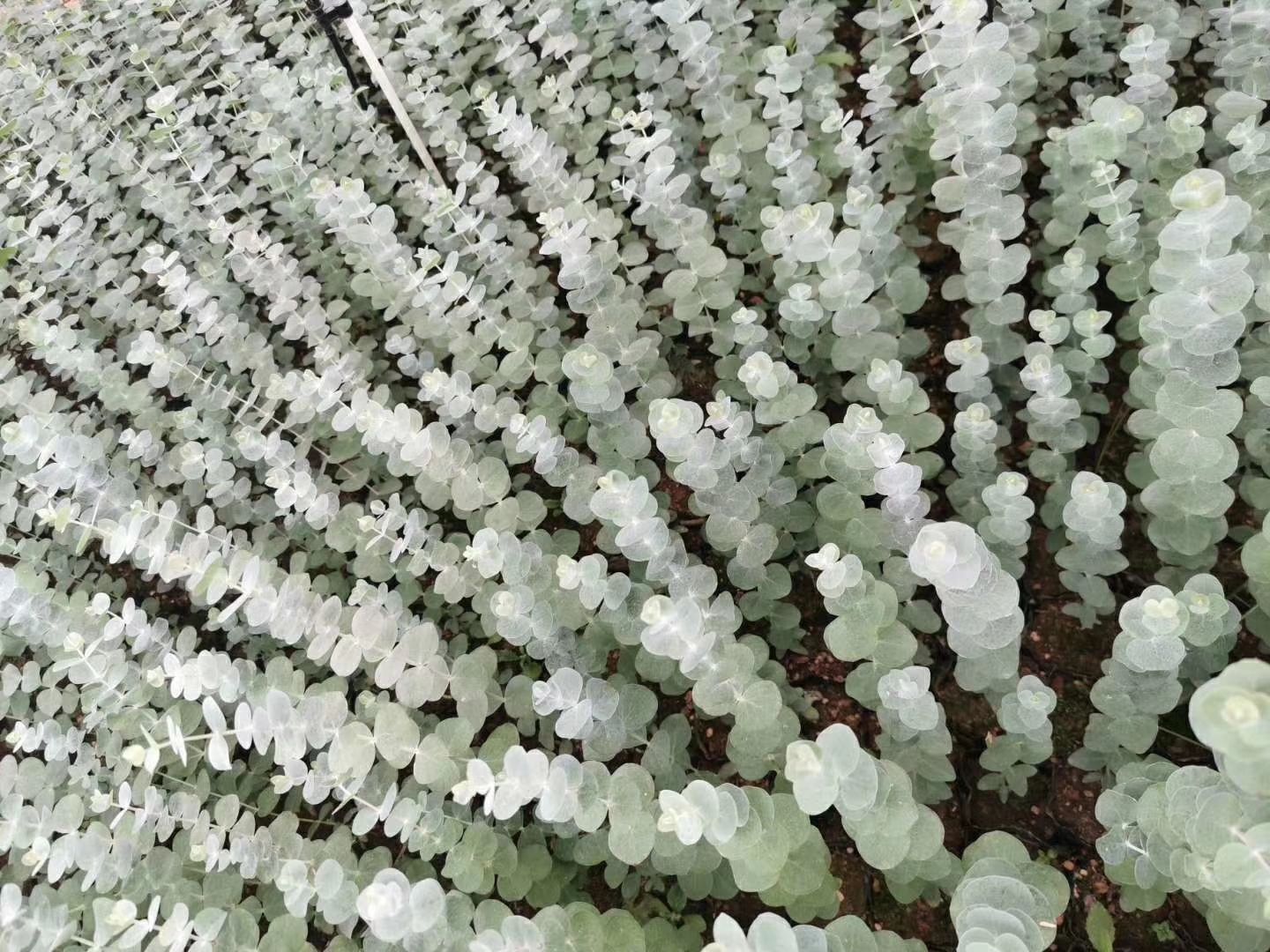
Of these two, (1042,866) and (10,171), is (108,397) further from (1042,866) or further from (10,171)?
(1042,866)

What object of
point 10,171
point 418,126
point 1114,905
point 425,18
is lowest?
point 1114,905

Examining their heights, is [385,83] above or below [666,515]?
above

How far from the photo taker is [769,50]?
88.4 inches

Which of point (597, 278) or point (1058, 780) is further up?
point (597, 278)

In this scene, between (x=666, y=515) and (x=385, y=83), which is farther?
(x=385, y=83)

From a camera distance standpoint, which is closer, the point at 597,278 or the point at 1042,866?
the point at 1042,866

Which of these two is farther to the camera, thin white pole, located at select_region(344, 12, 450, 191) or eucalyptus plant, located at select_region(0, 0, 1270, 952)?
thin white pole, located at select_region(344, 12, 450, 191)

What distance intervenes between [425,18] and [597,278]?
4.49ft

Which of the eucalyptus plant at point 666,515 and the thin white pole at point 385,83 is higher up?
the thin white pole at point 385,83

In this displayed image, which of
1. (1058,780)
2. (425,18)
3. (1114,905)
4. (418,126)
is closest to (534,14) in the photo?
(425,18)

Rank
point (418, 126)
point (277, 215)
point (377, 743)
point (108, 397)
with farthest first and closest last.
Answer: point (277, 215) → point (418, 126) → point (108, 397) → point (377, 743)

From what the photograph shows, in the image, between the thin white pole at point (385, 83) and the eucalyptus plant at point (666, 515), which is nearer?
the eucalyptus plant at point (666, 515)

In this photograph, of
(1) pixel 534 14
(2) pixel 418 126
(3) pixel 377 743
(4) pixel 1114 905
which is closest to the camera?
(3) pixel 377 743

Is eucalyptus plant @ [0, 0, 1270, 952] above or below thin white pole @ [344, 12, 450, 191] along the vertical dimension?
below
